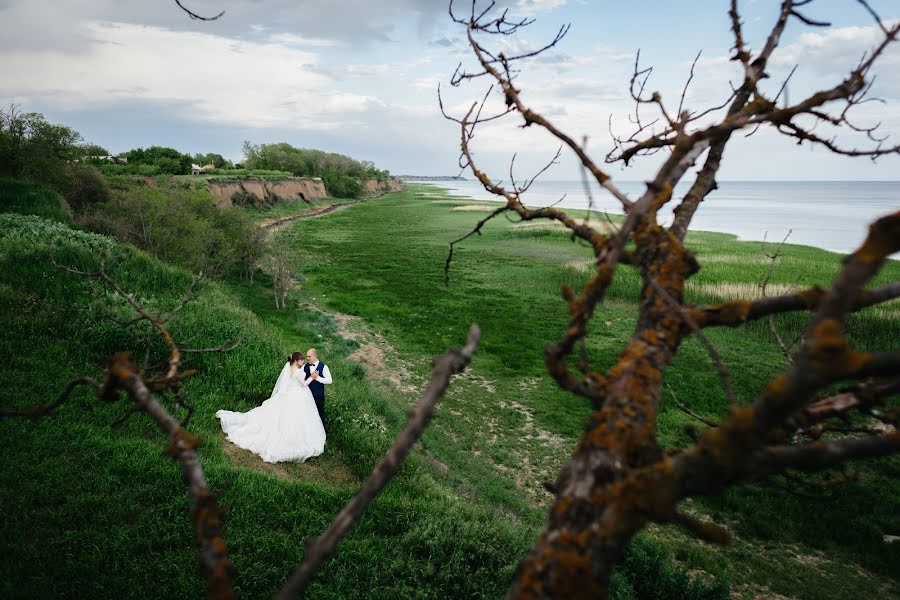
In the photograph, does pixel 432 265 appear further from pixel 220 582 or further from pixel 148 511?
pixel 220 582

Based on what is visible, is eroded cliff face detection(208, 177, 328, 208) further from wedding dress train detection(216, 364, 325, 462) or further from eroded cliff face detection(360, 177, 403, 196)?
eroded cliff face detection(360, 177, 403, 196)

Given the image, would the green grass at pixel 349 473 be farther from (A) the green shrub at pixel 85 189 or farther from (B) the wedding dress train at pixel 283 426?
(A) the green shrub at pixel 85 189

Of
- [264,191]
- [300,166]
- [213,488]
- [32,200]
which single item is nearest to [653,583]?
[213,488]

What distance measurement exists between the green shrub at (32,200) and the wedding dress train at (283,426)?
19233mm

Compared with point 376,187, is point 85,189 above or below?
below

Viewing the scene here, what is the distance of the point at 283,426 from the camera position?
988cm

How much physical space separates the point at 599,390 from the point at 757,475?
62 cm

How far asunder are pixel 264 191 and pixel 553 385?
62916 mm

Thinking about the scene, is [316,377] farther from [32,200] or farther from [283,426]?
[32,200]

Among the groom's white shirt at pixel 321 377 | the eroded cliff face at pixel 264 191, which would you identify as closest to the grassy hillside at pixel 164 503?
the groom's white shirt at pixel 321 377

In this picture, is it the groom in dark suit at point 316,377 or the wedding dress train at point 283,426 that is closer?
the wedding dress train at point 283,426

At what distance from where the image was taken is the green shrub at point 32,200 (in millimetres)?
22828

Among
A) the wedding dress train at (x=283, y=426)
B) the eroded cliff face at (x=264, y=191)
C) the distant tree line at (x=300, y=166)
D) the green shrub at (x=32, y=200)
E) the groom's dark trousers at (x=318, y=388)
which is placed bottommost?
the wedding dress train at (x=283, y=426)

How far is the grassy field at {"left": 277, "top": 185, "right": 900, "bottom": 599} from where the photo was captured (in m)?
9.43
